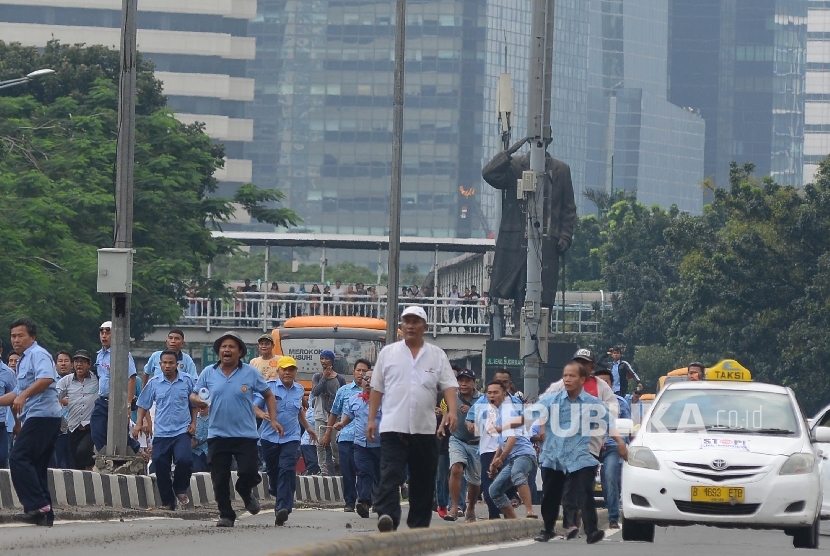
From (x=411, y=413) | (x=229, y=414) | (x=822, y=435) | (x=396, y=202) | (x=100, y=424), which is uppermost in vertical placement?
(x=396, y=202)

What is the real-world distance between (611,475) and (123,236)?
5.60 m

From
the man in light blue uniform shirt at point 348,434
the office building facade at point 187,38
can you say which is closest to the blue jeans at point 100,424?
the man in light blue uniform shirt at point 348,434

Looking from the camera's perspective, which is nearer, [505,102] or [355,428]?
[355,428]

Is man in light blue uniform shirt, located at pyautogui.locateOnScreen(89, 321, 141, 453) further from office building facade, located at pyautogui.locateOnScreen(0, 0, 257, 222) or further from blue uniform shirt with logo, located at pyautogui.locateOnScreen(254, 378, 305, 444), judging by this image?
office building facade, located at pyautogui.locateOnScreen(0, 0, 257, 222)

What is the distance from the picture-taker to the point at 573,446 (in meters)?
14.2

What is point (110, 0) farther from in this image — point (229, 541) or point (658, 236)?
point (229, 541)

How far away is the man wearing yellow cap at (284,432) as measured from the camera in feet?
53.8

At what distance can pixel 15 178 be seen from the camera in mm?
41250

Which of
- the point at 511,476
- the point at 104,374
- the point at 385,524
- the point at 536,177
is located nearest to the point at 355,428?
the point at 511,476

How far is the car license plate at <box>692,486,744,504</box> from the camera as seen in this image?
14.4m

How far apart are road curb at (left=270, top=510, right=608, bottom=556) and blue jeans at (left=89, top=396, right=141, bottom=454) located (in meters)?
5.28

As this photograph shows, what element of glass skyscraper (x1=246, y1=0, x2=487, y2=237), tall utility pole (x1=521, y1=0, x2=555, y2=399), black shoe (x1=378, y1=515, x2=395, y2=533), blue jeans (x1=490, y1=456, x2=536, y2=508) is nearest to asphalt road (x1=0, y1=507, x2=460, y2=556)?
black shoe (x1=378, y1=515, x2=395, y2=533)

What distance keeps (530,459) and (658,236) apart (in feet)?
237

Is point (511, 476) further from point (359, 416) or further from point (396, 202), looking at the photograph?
point (396, 202)
